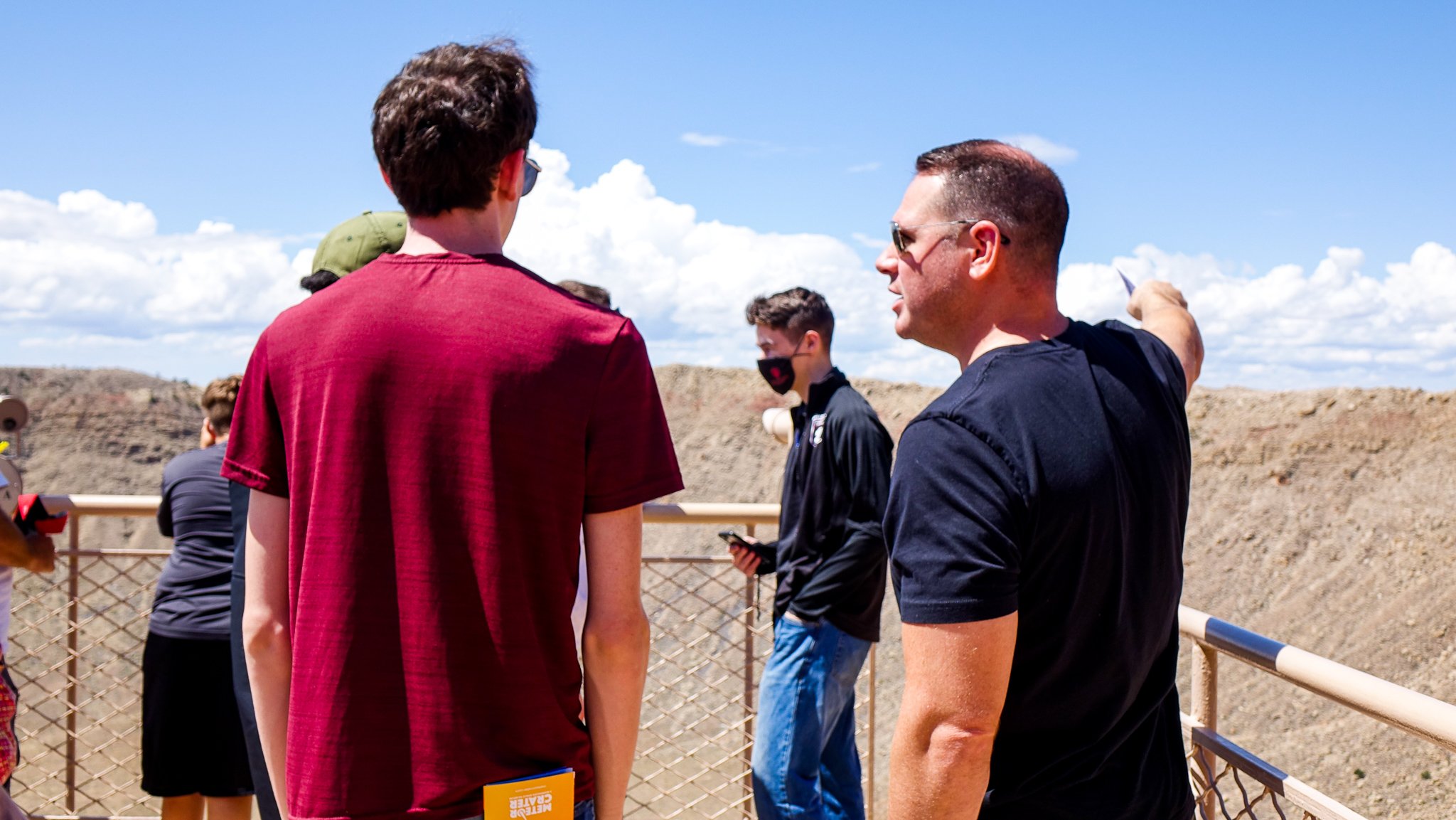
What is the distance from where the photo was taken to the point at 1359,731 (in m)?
Answer: 10.2

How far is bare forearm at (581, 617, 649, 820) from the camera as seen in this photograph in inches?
58.5

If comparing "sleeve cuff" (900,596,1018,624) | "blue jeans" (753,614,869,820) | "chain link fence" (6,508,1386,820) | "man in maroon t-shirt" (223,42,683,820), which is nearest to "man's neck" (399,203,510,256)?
"man in maroon t-shirt" (223,42,683,820)

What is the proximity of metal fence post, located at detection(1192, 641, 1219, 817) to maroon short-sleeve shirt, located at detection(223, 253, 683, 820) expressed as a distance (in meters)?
1.33

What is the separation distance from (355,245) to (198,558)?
5.06 feet

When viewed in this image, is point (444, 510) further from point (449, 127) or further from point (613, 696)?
point (449, 127)

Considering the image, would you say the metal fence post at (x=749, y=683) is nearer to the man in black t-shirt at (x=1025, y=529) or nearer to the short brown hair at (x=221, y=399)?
the short brown hair at (x=221, y=399)

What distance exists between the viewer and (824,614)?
3.34 metres

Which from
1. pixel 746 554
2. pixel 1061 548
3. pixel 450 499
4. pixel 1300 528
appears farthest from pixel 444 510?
pixel 1300 528

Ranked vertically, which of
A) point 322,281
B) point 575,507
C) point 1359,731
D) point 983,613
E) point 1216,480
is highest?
point 322,281

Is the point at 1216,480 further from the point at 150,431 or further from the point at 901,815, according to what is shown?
the point at 150,431

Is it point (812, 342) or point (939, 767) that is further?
point (812, 342)

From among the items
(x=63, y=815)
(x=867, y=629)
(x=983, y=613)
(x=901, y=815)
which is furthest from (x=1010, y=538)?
(x=63, y=815)

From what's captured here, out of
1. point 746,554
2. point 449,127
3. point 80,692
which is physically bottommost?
point 80,692

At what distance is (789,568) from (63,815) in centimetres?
259
